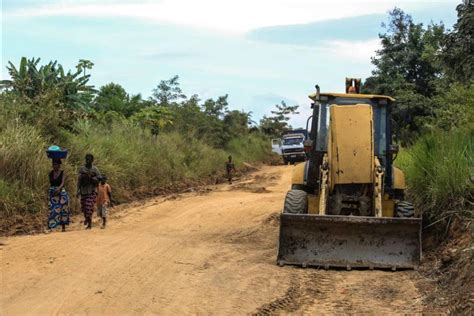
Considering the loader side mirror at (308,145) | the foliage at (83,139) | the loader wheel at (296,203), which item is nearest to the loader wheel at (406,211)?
the loader wheel at (296,203)

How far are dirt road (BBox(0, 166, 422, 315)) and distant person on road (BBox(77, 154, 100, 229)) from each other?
444mm

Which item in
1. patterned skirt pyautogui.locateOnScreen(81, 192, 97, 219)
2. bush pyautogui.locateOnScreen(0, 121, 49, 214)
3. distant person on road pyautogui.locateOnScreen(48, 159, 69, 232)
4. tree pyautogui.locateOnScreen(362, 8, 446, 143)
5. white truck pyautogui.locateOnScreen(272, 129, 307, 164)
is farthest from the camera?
white truck pyautogui.locateOnScreen(272, 129, 307, 164)

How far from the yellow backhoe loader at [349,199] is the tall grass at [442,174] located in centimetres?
54

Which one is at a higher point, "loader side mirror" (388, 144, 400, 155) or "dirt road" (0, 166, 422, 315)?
"loader side mirror" (388, 144, 400, 155)

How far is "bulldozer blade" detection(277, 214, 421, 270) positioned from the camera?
816 centimetres

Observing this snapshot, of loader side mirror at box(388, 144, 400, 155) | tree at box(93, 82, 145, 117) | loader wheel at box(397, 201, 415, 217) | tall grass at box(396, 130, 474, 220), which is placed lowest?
loader wheel at box(397, 201, 415, 217)

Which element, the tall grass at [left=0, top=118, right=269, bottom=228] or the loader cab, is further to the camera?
the tall grass at [left=0, top=118, right=269, bottom=228]

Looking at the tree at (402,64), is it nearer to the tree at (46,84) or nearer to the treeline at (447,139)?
the treeline at (447,139)

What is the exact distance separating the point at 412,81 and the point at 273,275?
55.2 feet

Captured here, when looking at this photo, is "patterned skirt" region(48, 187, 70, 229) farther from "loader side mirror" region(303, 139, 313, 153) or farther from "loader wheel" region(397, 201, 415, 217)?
"loader wheel" region(397, 201, 415, 217)

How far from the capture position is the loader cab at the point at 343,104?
33.0ft

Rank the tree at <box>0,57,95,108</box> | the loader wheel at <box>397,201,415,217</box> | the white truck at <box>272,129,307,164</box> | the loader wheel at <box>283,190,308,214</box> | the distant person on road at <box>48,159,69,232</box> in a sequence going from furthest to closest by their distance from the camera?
the white truck at <box>272,129,307,164</box>, the tree at <box>0,57,95,108</box>, the distant person on road at <box>48,159,69,232</box>, the loader wheel at <box>283,190,308,214</box>, the loader wheel at <box>397,201,415,217</box>

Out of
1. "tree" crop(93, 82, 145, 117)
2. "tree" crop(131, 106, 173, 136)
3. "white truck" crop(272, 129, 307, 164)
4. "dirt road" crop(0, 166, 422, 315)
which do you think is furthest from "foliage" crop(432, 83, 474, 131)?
"white truck" crop(272, 129, 307, 164)

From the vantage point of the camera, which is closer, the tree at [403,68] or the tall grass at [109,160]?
the tall grass at [109,160]
